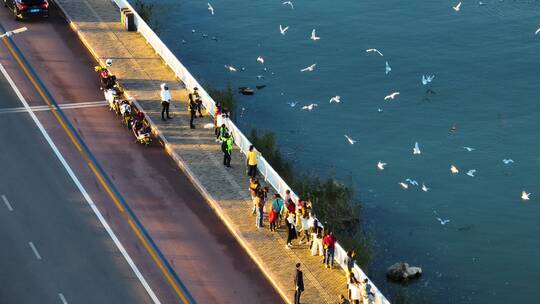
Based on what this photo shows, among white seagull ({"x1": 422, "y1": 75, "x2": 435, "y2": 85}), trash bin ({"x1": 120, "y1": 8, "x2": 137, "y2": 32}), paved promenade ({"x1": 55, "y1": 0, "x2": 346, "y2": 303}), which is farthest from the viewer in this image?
white seagull ({"x1": 422, "y1": 75, "x2": 435, "y2": 85})

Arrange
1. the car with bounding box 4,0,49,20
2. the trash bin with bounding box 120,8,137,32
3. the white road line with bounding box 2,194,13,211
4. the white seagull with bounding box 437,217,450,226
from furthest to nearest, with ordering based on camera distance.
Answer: the car with bounding box 4,0,49,20, the trash bin with bounding box 120,8,137,32, the white seagull with bounding box 437,217,450,226, the white road line with bounding box 2,194,13,211

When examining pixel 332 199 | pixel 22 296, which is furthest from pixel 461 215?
pixel 22 296

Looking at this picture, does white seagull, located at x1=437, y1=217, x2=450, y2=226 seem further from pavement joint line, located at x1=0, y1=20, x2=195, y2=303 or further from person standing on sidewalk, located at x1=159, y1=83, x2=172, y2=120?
pavement joint line, located at x1=0, y1=20, x2=195, y2=303

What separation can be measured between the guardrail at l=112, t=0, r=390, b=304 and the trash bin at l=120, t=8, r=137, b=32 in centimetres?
19

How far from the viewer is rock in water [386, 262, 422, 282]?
42.8 m

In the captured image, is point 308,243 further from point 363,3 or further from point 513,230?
point 363,3

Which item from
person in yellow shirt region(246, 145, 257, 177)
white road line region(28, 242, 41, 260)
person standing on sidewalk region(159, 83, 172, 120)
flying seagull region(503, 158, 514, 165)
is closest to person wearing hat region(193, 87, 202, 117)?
person standing on sidewalk region(159, 83, 172, 120)

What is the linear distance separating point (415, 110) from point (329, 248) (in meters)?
19.8

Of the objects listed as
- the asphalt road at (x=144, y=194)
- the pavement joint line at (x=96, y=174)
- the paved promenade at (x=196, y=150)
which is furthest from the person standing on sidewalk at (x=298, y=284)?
the pavement joint line at (x=96, y=174)

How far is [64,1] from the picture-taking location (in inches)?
2395

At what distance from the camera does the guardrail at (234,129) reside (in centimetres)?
3747

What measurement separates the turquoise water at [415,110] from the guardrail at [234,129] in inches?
174

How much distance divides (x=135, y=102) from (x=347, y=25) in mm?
19381

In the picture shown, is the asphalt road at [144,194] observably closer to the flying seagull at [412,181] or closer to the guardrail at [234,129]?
the guardrail at [234,129]
